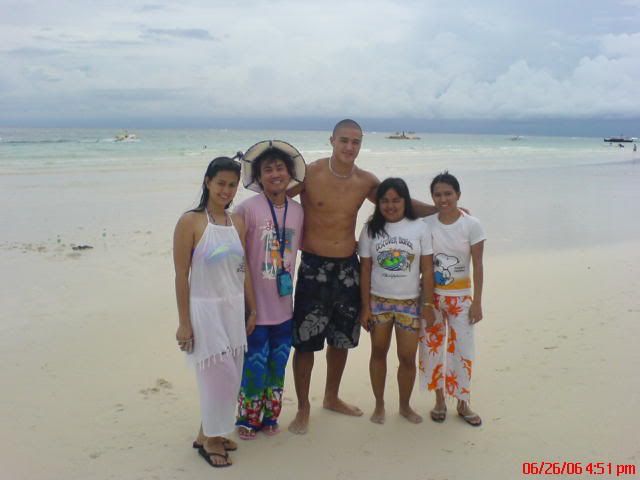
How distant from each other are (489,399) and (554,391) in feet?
1.69

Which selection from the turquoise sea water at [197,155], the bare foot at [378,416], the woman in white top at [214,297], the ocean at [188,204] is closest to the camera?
the woman in white top at [214,297]

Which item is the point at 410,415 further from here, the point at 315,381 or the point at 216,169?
the point at 216,169

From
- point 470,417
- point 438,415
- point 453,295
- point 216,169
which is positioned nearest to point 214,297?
point 216,169

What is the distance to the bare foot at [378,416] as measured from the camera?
3709mm

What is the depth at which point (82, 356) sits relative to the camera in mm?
4574

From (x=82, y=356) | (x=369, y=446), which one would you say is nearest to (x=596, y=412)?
(x=369, y=446)

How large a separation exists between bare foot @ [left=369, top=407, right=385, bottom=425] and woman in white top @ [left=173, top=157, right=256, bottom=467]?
1.02 m

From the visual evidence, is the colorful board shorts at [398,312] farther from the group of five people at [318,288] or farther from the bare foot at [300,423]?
the bare foot at [300,423]

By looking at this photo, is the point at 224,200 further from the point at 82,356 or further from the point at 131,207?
the point at 131,207

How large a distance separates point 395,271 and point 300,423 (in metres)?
1.23

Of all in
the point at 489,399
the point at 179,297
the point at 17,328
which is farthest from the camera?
the point at 17,328

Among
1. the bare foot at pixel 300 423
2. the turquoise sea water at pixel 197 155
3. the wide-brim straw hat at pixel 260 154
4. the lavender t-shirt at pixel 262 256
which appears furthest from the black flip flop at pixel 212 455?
the turquoise sea water at pixel 197 155

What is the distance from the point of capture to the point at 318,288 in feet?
12.0

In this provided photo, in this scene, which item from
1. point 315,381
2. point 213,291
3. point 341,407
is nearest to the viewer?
point 213,291
